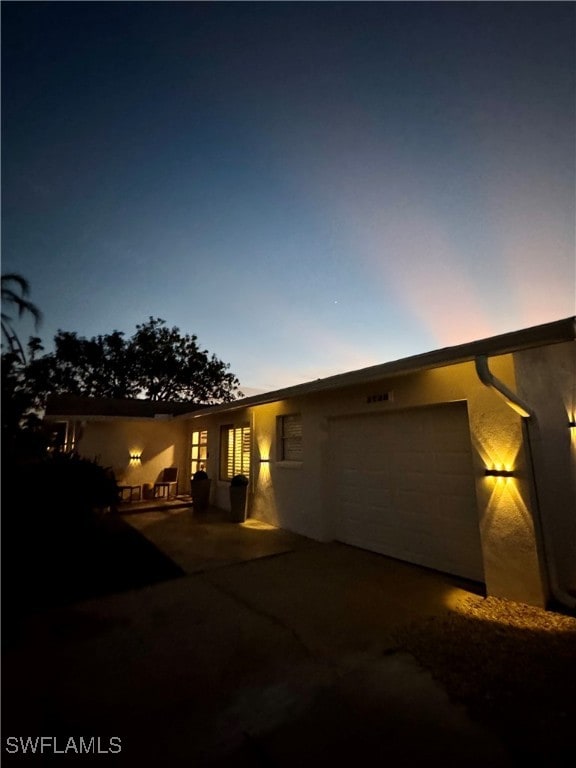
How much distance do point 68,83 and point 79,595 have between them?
21.3ft

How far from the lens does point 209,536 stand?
7.29m

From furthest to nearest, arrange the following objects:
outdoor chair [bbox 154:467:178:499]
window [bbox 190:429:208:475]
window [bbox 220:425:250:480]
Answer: outdoor chair [bbox 154:467:178:499] → window [bbox 190:429:208:475] → window [bbox 220:425:250:480]

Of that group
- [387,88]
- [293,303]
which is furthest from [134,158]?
[293,303]

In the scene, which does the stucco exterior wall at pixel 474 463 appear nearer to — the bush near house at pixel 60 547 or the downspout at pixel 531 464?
the downspout at pixel 531 464

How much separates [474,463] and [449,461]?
0.57m

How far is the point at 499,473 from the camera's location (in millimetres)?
4129

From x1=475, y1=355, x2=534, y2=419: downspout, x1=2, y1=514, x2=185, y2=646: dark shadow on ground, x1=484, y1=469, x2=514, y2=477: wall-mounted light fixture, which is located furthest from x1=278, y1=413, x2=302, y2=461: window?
x1=475, y1=355, x2=534, y2=419: downspout

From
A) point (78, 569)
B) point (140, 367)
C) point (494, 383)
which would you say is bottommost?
point (78, 569)

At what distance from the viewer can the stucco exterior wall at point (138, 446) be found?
11633mm

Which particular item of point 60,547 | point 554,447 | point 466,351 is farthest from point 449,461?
point 60,547

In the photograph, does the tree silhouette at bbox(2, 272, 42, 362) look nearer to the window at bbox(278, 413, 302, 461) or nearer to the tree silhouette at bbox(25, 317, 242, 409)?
the window at bbox(278, 413, 302, 461)

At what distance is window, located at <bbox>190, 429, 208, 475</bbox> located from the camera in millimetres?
11969

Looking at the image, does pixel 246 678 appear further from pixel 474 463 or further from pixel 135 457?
pixel 135 457

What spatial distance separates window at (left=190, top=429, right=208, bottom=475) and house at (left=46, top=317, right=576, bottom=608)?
3.91 meters
